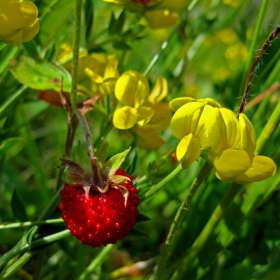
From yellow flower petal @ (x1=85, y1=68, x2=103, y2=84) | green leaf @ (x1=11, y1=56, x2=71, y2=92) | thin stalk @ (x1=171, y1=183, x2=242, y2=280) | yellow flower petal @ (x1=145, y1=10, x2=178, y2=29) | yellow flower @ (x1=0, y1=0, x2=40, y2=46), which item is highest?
yellow flower @ (x1=0, y1=0, x2=40, y2=46)

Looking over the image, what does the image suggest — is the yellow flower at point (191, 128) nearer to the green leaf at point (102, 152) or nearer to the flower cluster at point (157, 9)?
the green leaf at point (102, 152)

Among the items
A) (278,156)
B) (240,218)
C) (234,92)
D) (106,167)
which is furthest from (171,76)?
(106,167)

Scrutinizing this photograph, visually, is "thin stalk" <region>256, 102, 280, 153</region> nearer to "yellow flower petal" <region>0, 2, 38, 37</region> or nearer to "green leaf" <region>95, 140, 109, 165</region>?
"green leaf" <region>95, 140, 109, 165</region>

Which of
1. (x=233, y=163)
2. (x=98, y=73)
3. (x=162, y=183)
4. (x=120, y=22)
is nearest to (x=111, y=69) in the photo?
(x=98, y=73)

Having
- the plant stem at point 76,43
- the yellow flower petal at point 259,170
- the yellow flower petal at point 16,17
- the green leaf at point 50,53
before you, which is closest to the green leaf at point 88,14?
the green leaf at point 50,53

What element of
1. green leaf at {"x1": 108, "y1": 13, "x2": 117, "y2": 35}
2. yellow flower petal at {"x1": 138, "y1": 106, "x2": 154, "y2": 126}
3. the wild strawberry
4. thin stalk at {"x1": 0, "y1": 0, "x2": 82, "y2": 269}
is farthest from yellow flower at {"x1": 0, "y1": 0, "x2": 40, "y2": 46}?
green leaf at {"x1": 108, "y1": 13, "x2": 117, "y2": 35}

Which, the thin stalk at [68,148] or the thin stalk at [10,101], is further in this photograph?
the thin stalk at [10,101]
